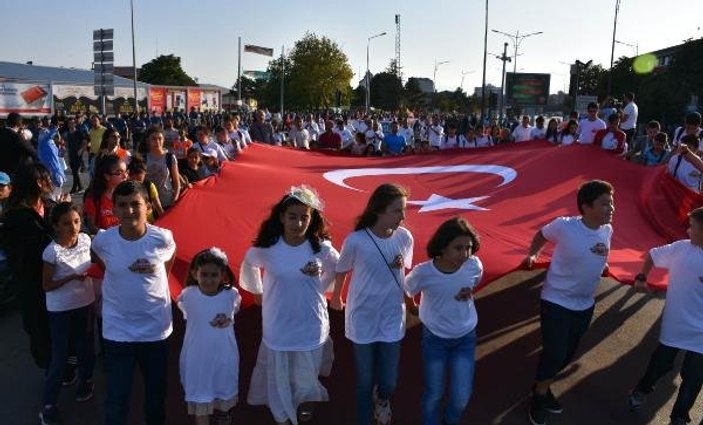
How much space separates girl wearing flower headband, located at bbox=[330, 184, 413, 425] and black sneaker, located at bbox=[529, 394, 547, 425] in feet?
3.78

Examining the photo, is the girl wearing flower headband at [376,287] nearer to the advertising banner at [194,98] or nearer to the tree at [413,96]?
the advertising banner at [194,98]

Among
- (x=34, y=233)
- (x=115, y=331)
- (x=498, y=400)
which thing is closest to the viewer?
(x=115, y=331)

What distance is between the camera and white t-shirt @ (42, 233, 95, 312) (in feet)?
12.3

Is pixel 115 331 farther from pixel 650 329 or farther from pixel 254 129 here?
pixel 254 129

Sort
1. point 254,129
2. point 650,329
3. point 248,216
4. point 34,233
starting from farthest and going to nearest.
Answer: point 254,129, point 650,329, point 248,216, point 34,233

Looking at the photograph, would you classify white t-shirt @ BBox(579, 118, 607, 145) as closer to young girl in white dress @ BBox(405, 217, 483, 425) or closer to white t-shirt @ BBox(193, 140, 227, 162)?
white t-shirt @ BBox(193, 140, 227, 162)

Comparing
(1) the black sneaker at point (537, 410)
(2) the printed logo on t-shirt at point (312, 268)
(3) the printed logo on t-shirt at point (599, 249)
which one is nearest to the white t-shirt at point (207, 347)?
(2) the printed logo on t-shirt at point (312, 268)

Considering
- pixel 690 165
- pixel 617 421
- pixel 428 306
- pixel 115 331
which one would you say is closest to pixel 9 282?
pixel 115 331

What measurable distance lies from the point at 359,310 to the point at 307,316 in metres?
0.32

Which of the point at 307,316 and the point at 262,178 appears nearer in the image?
the point at 307,316

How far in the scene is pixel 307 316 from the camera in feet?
11.6

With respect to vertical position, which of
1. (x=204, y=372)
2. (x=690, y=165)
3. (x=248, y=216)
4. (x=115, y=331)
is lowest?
(x=204, y=372)

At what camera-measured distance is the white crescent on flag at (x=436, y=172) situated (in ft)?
20.0

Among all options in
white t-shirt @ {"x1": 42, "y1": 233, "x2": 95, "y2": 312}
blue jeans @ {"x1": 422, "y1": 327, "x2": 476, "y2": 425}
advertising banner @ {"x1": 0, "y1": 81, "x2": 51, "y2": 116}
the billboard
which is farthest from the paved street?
the billboard
